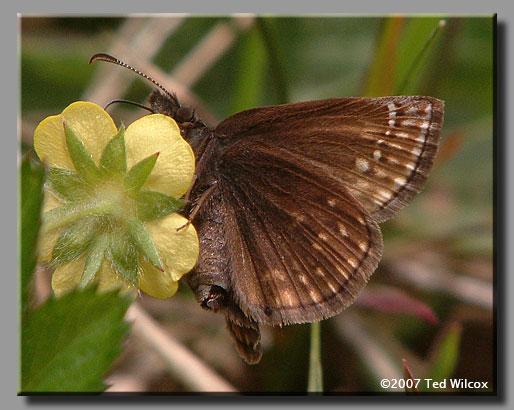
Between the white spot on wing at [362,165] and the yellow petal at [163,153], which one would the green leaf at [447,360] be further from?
the yellow petal at [163,153]

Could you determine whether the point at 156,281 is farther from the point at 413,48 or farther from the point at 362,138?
the point at 413,48

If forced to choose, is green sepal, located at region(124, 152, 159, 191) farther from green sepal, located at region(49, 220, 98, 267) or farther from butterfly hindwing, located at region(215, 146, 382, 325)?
butterfly hindwing, located at region(215, 146, 382, 325)

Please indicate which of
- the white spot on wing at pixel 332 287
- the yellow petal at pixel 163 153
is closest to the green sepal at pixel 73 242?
the yellow petal at pixel 163 153

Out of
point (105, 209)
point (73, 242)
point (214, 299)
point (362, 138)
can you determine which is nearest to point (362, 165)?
point (362, 138)

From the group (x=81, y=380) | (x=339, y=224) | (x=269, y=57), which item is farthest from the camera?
(x=269, y=57)

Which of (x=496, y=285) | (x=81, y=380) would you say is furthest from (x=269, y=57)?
(x=81, y=380)

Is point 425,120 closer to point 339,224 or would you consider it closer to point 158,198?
point 339,224
